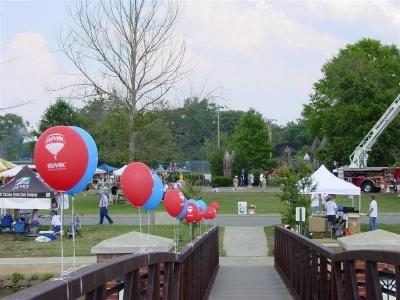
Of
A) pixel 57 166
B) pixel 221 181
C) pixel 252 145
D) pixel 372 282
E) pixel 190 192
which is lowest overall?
pixel 372 282

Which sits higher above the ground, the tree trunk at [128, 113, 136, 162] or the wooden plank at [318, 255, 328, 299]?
the tree trunk at [128, 113, 136, 162]

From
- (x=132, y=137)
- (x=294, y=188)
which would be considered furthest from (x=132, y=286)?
(x=132, y=137)

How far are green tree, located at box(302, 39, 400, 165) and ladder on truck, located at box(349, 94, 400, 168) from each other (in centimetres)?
513

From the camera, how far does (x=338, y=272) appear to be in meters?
6.12

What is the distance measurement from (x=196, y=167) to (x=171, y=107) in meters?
77.2

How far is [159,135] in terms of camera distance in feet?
115

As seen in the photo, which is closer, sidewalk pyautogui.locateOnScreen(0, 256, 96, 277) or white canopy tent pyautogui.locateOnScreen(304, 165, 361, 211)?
sidewalk pyautogui.locateOnScreen(0, 256, 96, 277)

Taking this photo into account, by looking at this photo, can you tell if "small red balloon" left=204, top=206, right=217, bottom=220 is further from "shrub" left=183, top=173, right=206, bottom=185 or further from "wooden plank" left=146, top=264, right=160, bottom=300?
"wooden plank" left=146, top=264, right=160, bottom=300

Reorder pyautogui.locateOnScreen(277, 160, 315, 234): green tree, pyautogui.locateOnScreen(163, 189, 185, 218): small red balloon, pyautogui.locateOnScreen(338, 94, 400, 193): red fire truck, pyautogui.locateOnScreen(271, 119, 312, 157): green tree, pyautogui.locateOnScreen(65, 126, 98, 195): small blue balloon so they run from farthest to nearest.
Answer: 1. pyautogui.locateOnScreen(271, 119, 312, 157): green tree
2. pyautogui.locateOnScreen(338, 94, 400, 193): red fire truck
3. pyautogui.locateOnScreen(277, 160, 315, 234): green tree
4. pyautogui.locateOnScreen(163, 189, 185, 218): small red balloon
5. pyautogui.locateOnScreen(65, 126, 98, 195): small blue balloon

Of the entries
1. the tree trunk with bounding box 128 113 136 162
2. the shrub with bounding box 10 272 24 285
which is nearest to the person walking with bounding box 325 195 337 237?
the tree trunk with bounding box 128 113 136 162

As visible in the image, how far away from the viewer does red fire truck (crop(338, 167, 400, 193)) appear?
50062mm

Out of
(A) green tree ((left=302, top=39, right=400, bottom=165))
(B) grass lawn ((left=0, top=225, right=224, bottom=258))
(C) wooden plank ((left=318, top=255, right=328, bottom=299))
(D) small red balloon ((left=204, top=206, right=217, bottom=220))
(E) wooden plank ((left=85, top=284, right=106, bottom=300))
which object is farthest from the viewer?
(A) green tree ((left=302, top=39, right=400, bottom=165))

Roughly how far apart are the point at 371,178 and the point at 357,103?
496 inches

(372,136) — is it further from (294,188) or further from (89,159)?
(89,159)
